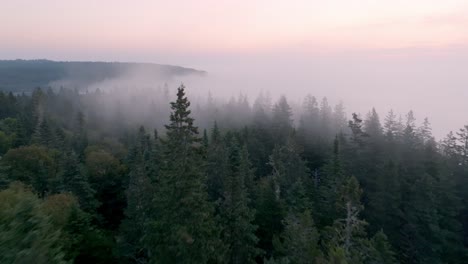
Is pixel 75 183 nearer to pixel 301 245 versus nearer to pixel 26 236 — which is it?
pixel 301 245

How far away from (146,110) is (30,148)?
93529 millimetres

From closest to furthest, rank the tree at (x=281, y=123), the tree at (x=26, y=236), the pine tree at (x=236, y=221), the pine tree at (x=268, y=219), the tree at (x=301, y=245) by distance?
the tree at (x=26, y=236) < the tree at (x=301, y=245) < the pine tree at (x=236, y=221) < the pine tree at (x=268, y=219) < the tree at (x=281, y=123)

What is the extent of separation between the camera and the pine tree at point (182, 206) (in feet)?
64.2

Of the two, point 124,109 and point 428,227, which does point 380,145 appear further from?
point 124,109

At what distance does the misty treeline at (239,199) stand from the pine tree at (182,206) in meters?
0.06

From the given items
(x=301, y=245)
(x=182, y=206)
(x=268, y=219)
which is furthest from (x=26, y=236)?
(x=268, y=219)

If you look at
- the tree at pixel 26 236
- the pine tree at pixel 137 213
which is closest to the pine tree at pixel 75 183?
the pine tree at pixel 137 213

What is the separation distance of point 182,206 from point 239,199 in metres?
5.95

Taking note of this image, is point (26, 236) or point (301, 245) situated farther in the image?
point (301, 245)

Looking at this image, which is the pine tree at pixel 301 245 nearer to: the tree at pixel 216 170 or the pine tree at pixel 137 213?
the pine tree at pixel 137 213

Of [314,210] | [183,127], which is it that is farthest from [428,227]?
[183,127]

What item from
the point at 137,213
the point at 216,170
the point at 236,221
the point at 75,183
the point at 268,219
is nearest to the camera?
the point at 236,221

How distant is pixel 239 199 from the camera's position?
24.8 metres

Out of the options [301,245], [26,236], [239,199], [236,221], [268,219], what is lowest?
[268,219]
